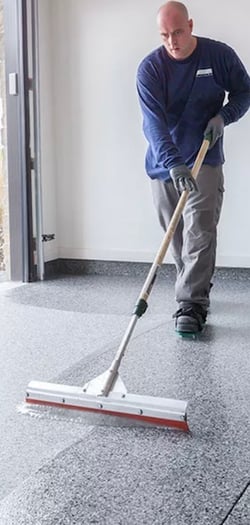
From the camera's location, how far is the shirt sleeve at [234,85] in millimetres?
2457

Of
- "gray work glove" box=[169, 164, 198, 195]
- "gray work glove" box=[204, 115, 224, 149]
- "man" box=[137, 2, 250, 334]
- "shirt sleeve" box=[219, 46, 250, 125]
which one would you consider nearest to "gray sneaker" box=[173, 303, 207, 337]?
"man" box=[137, 2, 250, 334]

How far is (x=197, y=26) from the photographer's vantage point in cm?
342

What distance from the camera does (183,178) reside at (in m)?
2.19

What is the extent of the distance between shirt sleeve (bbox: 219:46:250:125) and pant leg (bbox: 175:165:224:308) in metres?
0.22

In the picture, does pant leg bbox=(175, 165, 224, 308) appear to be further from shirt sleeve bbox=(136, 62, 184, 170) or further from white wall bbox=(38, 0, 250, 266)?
white wall bbox=(38, 0, 250, 266)

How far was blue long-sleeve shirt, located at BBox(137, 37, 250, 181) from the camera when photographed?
96.3 inches

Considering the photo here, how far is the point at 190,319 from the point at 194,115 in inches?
30.9

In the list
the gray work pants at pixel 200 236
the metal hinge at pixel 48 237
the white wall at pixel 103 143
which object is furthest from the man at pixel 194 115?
the metal hinge at pixel 48 237

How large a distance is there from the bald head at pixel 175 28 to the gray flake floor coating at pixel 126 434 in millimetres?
1058

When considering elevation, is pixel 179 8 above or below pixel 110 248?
above

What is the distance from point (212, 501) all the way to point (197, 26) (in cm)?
279

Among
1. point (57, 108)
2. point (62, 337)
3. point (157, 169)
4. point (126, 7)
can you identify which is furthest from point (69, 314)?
point (126, 7)

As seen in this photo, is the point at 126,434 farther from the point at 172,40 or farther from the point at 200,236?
the point at 172,40

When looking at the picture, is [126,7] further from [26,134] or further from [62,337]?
[62,337]
